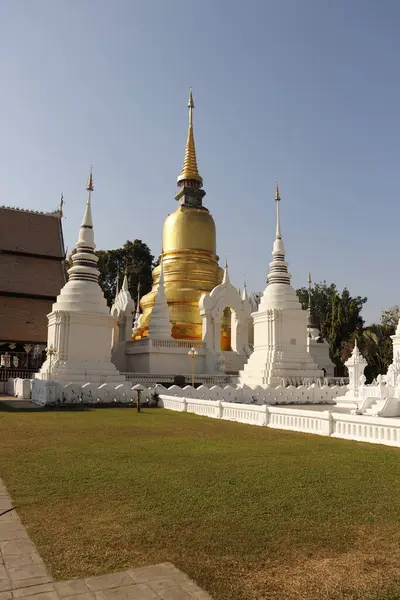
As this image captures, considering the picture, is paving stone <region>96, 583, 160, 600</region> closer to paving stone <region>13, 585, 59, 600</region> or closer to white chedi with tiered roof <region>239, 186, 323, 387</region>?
paving stone <region>13, 585, 59, 600</region>

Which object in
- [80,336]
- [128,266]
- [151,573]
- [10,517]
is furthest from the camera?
[128,266]

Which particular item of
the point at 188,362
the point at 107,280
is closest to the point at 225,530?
the point at 188,362

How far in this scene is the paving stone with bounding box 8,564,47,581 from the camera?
3.61 meters

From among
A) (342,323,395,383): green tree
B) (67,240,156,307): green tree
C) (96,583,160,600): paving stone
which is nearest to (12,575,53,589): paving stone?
(96,583,160,600): paving stone

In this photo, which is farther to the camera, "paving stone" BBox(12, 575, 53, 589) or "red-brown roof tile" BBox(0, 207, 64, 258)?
"red-brown roof tile" BBox(0, 207, 64, 258)

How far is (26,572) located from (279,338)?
22.9m

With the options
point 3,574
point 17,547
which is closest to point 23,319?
point 17,547

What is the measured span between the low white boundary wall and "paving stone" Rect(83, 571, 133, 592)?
24.9 ft

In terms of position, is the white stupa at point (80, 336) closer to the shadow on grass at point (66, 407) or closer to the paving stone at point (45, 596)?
the shadow on grass at point (66, 407)

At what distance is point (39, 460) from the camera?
7.91 meters

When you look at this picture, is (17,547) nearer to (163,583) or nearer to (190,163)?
(163,583)

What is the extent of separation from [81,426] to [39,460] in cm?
461

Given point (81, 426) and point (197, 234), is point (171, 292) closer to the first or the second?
point (197, 234)

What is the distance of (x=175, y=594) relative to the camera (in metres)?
3.32
